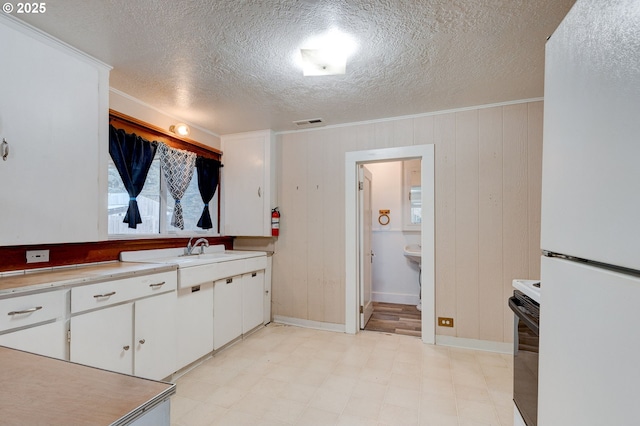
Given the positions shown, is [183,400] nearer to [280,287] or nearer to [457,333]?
[280,287]

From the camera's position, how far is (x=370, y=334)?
3.26 meters

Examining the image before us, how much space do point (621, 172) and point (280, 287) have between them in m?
3.43

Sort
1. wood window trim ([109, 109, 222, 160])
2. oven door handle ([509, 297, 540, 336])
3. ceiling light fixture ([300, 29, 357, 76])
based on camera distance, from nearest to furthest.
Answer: oven door handle ([509, 297, 540, 336]), ceiling light fixture ([300, 29, 357, 76]), wood window trim ([109, 109, 222, 160])

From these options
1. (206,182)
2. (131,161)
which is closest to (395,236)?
(206,182)

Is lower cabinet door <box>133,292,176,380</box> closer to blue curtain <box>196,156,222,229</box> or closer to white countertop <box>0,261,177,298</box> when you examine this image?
white countertop <box>0,261,177,298</box>

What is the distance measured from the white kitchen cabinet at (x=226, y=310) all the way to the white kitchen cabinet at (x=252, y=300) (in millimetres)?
73

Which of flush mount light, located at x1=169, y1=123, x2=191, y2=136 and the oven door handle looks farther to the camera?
flush mount light, located at x1=169, y1=123, x2=191, y2=136

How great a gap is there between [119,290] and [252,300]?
157cm

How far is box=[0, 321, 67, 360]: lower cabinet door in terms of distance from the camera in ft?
4.46

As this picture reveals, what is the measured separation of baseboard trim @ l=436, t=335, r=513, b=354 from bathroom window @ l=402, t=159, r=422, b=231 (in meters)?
1.79

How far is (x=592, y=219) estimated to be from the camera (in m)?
0.65

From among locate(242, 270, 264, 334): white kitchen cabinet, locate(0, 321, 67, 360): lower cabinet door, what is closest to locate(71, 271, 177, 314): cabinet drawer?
locate(0, 321, 67, 360): lower cabinet door

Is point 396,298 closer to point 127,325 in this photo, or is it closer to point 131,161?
Result: point 127,325

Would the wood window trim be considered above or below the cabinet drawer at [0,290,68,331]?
above
